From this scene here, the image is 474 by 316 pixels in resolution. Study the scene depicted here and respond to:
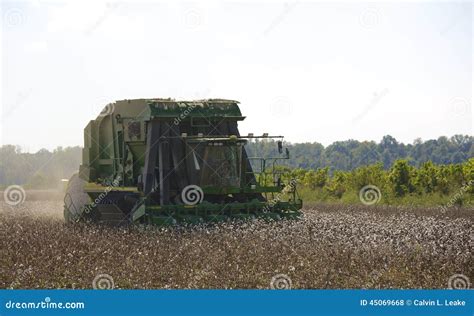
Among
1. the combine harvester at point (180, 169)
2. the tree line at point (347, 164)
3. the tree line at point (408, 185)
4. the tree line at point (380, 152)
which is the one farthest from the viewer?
the tree line at point (380, 152)

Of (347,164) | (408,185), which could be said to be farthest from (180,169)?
(347,164)

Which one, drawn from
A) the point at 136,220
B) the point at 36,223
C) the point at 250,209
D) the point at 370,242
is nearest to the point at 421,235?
the point at 370,242

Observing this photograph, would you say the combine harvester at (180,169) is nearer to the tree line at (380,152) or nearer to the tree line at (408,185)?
the tree line at (408,185)

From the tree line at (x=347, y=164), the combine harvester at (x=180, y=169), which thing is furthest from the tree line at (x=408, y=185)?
the combine harvester at (x=180, y=169)

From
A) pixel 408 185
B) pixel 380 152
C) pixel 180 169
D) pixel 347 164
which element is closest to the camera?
pixel 180 169

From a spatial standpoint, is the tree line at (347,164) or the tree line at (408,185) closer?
the tree line at (408,185)

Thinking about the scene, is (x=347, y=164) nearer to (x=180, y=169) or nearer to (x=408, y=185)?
(x=408, y=185)

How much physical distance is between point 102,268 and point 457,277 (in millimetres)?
5578

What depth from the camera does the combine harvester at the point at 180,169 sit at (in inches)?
730

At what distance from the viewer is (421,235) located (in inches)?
645

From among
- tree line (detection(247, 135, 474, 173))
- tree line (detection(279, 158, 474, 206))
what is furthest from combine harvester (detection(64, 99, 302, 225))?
tree line (detection(247, 135, 474, 173))

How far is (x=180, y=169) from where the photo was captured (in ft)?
62.4

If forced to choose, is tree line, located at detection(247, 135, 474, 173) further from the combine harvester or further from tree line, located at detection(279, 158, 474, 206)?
the combine harvester

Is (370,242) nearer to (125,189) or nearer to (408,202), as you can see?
(125,189)
